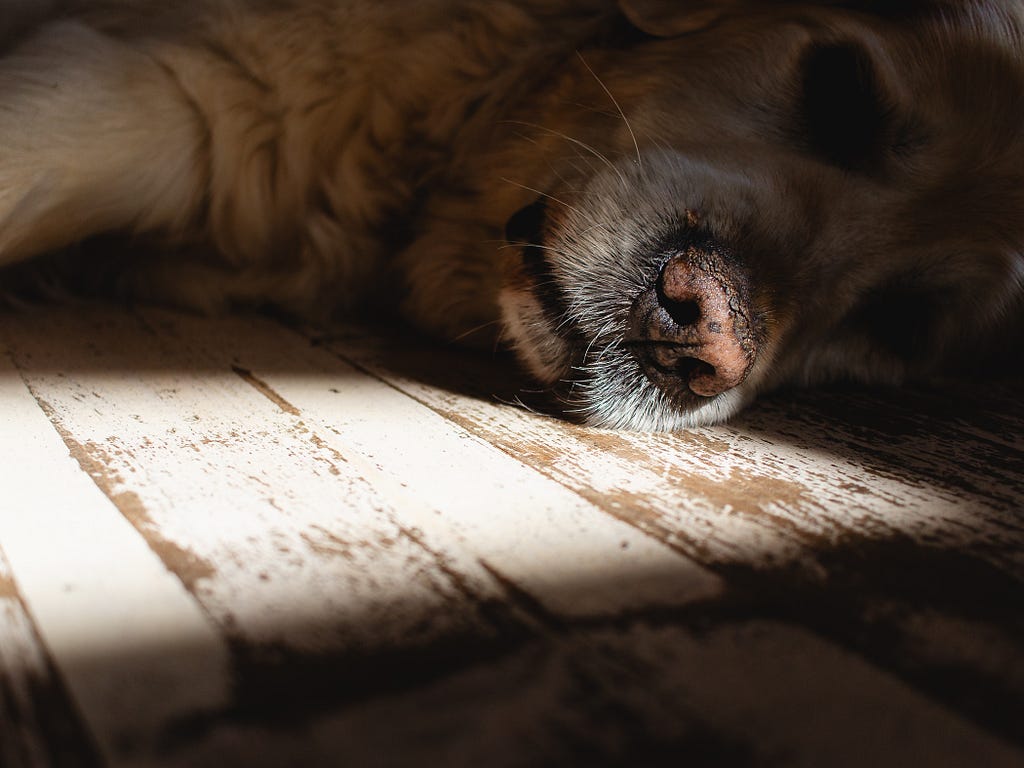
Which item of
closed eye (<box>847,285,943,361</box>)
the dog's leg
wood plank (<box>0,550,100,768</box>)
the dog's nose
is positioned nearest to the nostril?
the dog's nose

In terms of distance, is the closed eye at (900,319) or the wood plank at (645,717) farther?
the closed eye at (900,319)

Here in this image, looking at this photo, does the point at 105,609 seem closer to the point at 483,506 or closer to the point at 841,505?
the point at 483,506

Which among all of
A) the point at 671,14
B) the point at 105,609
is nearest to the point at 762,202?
the point at 671,14

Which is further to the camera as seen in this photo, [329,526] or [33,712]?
[329,526]

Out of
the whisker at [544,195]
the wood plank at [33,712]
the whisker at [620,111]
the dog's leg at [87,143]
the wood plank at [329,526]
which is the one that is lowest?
the wood plank at [33,712]

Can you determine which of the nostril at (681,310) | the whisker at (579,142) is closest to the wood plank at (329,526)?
the nostril at (681,310)

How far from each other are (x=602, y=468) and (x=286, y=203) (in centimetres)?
104

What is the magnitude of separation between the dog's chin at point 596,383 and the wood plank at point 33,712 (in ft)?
2.99

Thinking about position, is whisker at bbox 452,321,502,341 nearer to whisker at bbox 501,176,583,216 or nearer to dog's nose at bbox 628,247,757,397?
whisker at bbox 501,176,583,216

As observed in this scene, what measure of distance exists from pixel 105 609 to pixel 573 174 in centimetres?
113

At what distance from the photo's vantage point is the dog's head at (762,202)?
1405 mm

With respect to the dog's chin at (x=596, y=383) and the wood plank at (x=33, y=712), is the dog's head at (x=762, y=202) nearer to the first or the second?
the dog's chin at (x=596, y=383)

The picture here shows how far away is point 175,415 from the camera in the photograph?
48.4 inches

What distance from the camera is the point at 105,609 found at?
0.73 metres
